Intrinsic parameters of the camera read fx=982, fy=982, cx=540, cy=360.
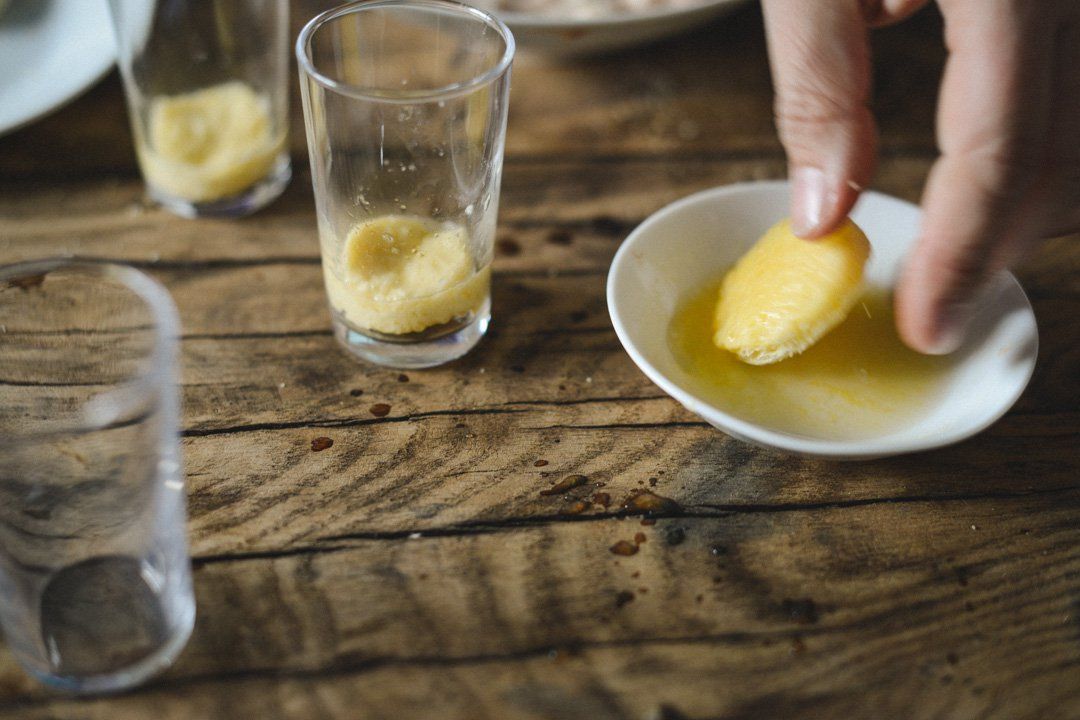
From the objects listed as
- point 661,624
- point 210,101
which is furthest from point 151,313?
point 210,101

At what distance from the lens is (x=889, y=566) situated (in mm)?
744

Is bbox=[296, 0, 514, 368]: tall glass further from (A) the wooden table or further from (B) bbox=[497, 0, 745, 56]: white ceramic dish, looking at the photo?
(B) bbox=[497, 0, 745, 56]: white ceramic dish

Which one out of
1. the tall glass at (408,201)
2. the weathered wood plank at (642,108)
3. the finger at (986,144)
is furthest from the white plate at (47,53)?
the finger at (986,144)

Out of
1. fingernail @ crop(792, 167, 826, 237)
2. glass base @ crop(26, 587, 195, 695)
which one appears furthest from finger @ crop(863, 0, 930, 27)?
glass base @ crop(26, 587, 195, 695)

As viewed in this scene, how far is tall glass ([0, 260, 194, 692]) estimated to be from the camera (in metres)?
0.60

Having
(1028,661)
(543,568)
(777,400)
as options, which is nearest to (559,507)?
(543,568)

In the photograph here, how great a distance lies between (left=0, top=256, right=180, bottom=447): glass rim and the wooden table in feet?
0.56

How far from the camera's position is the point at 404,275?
85cm

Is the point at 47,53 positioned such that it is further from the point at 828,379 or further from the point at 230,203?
the point at 828,379

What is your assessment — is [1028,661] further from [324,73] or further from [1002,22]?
[324,73]

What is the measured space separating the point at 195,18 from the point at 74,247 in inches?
10.4

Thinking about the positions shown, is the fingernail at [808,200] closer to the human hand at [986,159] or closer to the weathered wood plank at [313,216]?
the human hand at [986,159]

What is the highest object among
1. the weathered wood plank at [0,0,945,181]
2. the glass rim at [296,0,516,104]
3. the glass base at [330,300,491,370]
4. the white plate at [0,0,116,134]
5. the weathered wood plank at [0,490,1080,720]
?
the glass rim at [296,0,516,104]

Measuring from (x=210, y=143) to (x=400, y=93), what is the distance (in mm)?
385
